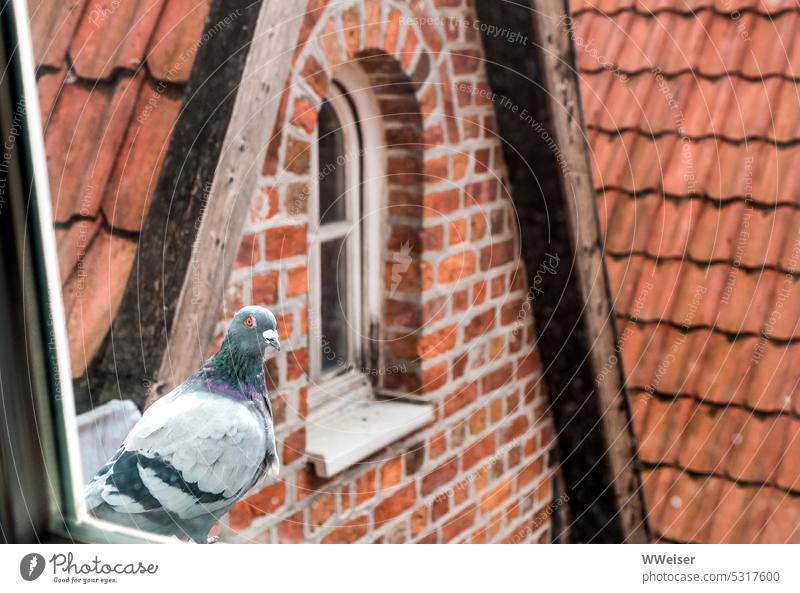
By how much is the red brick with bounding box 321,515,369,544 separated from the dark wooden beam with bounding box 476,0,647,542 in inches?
15.6

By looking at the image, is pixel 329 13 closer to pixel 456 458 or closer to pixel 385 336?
pixel 385 336

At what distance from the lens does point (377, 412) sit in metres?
1.22

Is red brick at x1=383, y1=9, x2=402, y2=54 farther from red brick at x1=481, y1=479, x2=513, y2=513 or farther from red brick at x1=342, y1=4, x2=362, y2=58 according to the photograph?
red brick at x1=481, y1=479, x2=513, y2=513

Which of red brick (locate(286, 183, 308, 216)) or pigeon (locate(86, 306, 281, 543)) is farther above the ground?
red brick (locate(286, 183, 308, 216))

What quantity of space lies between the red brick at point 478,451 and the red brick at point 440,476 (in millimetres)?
24

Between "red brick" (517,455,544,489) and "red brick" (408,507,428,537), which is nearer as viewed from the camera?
"red brick" (408,507,428,537)

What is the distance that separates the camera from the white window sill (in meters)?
1.09

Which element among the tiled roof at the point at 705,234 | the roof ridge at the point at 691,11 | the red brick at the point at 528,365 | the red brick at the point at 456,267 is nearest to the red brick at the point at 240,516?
the red brick at the point at 456,267

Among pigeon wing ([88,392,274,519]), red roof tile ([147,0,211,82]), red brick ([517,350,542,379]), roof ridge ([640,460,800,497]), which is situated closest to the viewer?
pigeon wing ([88,392,274,519])

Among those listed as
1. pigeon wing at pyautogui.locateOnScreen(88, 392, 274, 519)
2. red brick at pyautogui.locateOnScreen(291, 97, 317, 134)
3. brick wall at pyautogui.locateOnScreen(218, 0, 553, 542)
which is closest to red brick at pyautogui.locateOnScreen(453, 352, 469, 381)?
brick wall at pyautogui.locateOnScreen(218, 0, 553, 542)

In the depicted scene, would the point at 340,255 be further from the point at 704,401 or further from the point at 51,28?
the point at 704,401

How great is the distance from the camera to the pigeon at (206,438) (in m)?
0.79

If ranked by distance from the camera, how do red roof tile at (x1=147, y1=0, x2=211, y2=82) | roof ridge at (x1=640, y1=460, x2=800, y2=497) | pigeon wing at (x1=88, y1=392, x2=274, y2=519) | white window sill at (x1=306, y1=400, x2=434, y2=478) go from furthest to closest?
roof ridge at (x1=640, y1=460, x2=800, y2=497) < white window sill at (x1=306, y1=400, x2=434, y2=478) < red roof tile at (x1=147, y1=0, x2=211, y2=82) < pigeon wing at (x1=88, y1=392, x2=274, y2=519)
